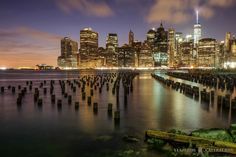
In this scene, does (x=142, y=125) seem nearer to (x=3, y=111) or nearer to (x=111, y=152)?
(x=111, y=152)

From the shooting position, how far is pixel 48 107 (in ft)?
113

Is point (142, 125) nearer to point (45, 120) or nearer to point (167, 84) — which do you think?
point (45, 120)

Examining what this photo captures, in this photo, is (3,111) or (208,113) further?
(3,111)

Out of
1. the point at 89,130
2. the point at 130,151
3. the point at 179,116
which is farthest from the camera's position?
the point at 179,116

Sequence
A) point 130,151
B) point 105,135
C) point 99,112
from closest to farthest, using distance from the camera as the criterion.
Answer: point 130,151 → point 105,135 → point 99,112

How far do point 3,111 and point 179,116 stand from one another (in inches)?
734

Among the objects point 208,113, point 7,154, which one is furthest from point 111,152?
point 208,113

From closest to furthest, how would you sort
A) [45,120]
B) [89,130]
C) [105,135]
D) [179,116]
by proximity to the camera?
[105,135] < [89,130] < [45,120] < [179,116]

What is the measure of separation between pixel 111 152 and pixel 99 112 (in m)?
14.0

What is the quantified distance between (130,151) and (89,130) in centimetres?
679

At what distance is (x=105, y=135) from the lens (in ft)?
69.8

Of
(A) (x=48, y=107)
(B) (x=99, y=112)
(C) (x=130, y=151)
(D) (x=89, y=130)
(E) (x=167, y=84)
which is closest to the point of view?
(C) (x=130, y=151)

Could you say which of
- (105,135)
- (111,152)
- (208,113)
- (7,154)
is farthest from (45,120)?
(208,113)

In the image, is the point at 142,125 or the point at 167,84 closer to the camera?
the point at 142,125
